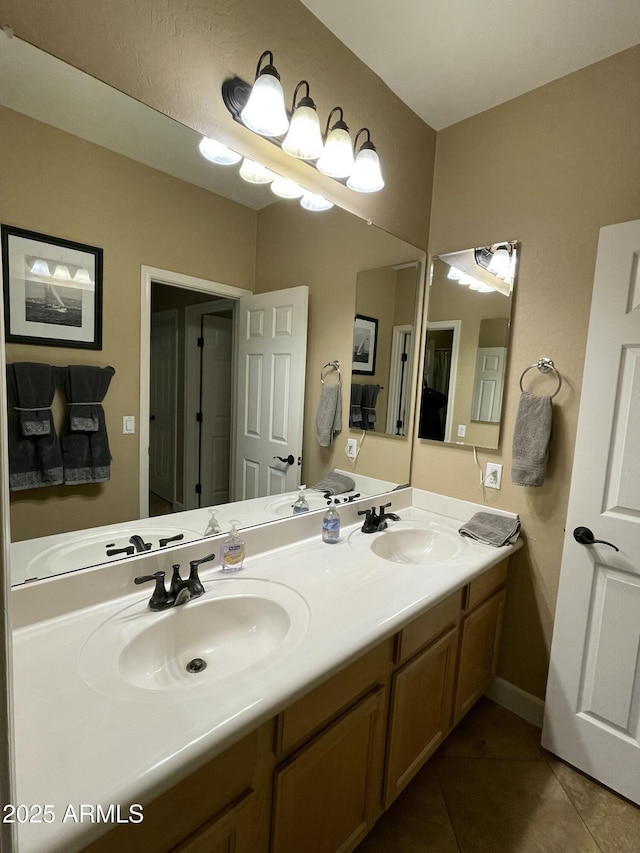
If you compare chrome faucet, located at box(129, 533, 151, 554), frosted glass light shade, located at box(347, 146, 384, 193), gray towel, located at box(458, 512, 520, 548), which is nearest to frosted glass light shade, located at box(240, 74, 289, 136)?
frosted glass light shade, located at box(347, 146, 384, 193)

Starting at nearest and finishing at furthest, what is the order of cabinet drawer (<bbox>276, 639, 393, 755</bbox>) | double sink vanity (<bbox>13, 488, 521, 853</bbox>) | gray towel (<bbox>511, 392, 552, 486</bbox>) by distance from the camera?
1. double sink vanity (<bbox>13, 488, 521, 853</bbox>)
2. cabinet drawer (<bbox>276, 639, 393, 755</bbox>)
3. gray towel (<bbox>511, 392, 552, 486</bbox>)

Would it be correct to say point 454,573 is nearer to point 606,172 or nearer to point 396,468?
point 396,468

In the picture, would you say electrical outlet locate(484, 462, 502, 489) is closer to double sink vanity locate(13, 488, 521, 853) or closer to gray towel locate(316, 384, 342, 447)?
double sink vanity locate(13, 488, 521, 853)

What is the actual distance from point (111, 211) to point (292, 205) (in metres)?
0.68

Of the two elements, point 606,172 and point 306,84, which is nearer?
point 306,84

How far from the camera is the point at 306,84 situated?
1325 millimetres

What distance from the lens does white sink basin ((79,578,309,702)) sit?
90cm

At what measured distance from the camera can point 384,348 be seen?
198cm

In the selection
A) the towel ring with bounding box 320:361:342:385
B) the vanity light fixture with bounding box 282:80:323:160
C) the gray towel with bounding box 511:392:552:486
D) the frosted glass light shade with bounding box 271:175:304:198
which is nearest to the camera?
the vanity light fixture with bounding box 282:80:323:160

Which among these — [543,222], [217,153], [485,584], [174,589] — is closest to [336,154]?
[217,153]

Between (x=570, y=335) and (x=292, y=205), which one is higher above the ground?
(x=292, y=205)

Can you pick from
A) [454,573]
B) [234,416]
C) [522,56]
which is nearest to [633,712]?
[454,573]

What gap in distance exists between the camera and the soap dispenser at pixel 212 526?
135cm

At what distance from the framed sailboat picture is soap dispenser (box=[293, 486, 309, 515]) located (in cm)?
92
